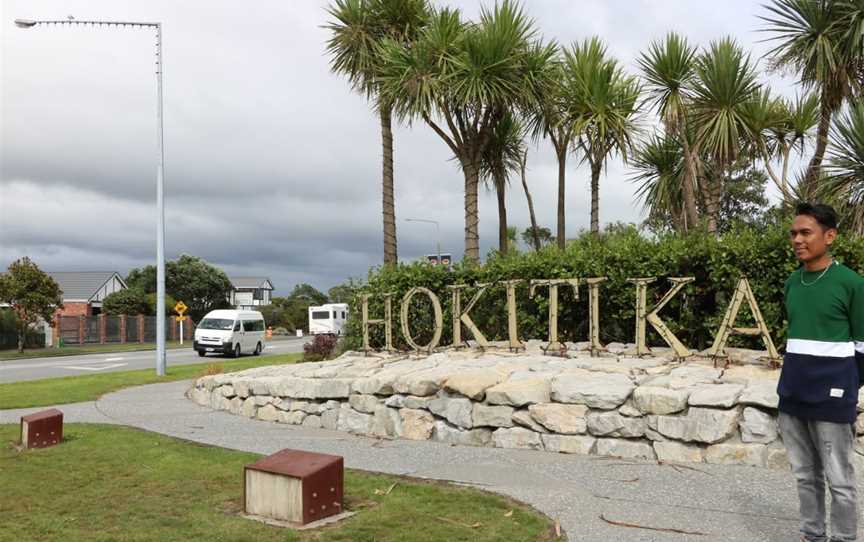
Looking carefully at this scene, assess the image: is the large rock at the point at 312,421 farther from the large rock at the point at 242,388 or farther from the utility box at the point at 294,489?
the utility box at the point at 294,489

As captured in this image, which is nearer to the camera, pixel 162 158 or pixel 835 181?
pixel 835 181

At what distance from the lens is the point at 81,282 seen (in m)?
60.3

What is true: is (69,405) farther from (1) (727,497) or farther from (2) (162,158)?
(1) (727,497)

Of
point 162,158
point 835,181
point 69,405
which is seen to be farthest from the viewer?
point 162,158

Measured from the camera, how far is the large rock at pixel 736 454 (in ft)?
20.5

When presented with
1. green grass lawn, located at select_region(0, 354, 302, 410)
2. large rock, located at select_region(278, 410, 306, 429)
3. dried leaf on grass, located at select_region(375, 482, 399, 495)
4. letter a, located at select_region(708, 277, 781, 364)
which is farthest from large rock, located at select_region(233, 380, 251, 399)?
letter a, located at select_region(708, 277, 781, 364)

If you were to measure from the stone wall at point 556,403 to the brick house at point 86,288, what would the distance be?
2045 inches

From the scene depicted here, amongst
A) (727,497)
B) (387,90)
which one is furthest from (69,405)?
(727,497)

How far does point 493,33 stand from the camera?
13281 millimetres

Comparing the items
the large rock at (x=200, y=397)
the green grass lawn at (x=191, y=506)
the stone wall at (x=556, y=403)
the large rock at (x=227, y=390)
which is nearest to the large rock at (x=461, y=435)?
the stone wall at (x=556, y=403)

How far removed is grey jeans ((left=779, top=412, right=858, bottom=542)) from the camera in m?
3.70

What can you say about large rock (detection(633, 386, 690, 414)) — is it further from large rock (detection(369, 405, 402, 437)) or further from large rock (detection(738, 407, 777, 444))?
large rock (detection(369, 405, 402, 437))

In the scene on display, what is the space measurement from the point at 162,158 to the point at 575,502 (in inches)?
646

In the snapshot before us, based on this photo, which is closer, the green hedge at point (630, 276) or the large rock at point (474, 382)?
the large rock at point (474, 382)
